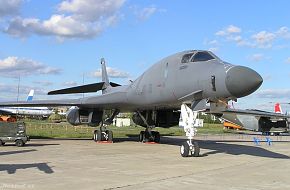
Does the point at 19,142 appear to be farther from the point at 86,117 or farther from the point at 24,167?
the point at 24,167

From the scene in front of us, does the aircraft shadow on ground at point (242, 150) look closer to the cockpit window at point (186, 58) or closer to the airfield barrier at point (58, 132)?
the cockpit window at point (186, 58)

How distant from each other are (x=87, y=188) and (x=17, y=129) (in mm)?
11915

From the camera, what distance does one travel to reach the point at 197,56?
13.2 m

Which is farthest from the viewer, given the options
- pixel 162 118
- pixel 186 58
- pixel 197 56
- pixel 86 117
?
pixel 86 117

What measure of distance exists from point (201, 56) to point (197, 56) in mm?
169

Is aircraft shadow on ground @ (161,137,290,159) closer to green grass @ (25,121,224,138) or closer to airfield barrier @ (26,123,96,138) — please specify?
green grass @ (25,121,224,138)

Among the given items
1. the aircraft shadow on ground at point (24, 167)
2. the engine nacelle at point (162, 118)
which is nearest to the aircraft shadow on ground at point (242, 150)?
the engine nacelle at point (162, 118)

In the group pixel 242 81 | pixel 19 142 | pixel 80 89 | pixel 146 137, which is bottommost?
pixel 19 142

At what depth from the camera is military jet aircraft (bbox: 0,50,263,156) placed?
11062mm

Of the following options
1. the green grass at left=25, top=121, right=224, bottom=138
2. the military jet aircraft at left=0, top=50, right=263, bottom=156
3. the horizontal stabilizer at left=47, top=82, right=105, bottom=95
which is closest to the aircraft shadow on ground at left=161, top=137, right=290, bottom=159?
the military jet aircraft at left=0, top=50, right=263, bottom=156

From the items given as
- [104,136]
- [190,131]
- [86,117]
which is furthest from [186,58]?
[86,117]

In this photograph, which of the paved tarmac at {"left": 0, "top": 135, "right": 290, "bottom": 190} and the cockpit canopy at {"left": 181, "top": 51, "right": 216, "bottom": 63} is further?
the cockpit canopy at {"left": 181, "top": 51, "right": 216, "bottom": 63}

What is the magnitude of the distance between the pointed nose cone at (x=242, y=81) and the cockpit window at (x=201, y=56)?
6.12 ft

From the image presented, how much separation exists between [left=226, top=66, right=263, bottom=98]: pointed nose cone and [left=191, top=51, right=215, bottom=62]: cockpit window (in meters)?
1.87
